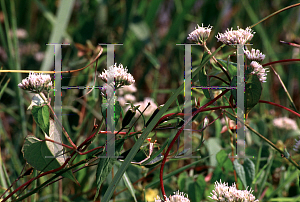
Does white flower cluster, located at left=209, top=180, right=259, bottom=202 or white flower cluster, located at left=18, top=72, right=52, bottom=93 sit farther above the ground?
white flower cluster, located at left=18, top=72, right=52, bottom=93

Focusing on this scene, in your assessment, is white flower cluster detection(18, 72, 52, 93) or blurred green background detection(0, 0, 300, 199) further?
blurred green background detection(0, 0, 300, 199)

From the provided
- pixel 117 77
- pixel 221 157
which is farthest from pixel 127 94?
pixel 117 77

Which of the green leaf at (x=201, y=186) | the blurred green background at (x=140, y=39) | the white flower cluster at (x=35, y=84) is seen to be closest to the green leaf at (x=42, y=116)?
the white flower cluster at (x=35, y=84)

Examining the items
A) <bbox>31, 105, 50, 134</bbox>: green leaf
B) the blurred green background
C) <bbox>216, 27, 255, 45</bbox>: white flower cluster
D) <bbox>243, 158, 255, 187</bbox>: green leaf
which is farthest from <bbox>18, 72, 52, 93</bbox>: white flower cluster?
the blurred green background

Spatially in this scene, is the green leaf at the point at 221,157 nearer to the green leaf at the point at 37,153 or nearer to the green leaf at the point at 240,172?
the green leaf at the point at 240,172

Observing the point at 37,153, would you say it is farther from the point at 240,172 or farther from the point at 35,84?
the point at 240,172

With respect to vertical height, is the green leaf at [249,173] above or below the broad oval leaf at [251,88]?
below

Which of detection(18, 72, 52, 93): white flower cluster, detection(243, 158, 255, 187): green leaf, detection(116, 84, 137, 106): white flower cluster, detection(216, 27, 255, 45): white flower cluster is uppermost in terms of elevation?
detection(216, 27, 255, 45): white flower cluster

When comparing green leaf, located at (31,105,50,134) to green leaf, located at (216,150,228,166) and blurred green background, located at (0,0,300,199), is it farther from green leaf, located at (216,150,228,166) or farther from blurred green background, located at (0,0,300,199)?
blurred green background, located at (0,0,300,199)

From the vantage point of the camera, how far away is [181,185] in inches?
21.1

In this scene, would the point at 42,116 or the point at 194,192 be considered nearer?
the point at 42,116

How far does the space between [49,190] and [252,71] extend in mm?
496

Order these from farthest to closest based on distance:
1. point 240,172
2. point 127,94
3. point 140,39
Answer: point 140,39 < point 127,94 < point 240,172

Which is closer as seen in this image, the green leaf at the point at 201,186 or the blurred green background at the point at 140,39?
the green leaf at the point at 201,186
